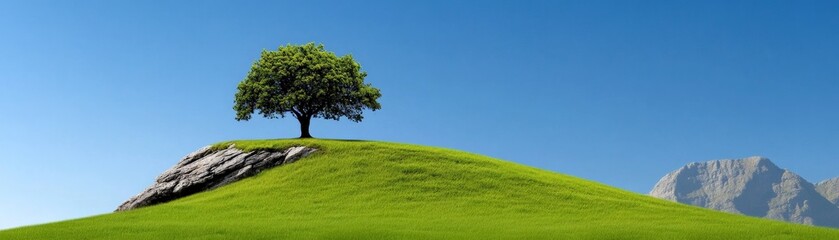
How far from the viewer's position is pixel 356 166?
61.2m

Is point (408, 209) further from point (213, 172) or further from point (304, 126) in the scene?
point (304, 126)

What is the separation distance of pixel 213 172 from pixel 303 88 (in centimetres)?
1294

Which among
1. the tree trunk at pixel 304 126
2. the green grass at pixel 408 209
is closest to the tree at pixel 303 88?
the tree trunk at pixel 304 126

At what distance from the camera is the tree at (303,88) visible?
241ft

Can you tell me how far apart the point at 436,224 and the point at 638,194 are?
87.8 ft

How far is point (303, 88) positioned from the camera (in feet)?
242

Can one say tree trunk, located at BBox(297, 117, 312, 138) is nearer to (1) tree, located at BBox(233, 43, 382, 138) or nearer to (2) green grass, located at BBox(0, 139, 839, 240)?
(1) tree, located at BBox(233, 43, 382, 138)

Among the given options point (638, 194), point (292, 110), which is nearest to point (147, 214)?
point (292, 110)

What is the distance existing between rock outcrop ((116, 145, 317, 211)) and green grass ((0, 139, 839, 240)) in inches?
56.0

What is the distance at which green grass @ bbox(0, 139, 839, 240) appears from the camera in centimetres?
3988

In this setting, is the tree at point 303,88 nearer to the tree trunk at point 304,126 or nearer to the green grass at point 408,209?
the tree trunk at point 304,126

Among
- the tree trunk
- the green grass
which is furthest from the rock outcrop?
the tree trunk

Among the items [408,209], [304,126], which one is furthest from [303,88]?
[408,209]

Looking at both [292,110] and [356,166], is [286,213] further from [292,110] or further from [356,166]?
[292,110]
